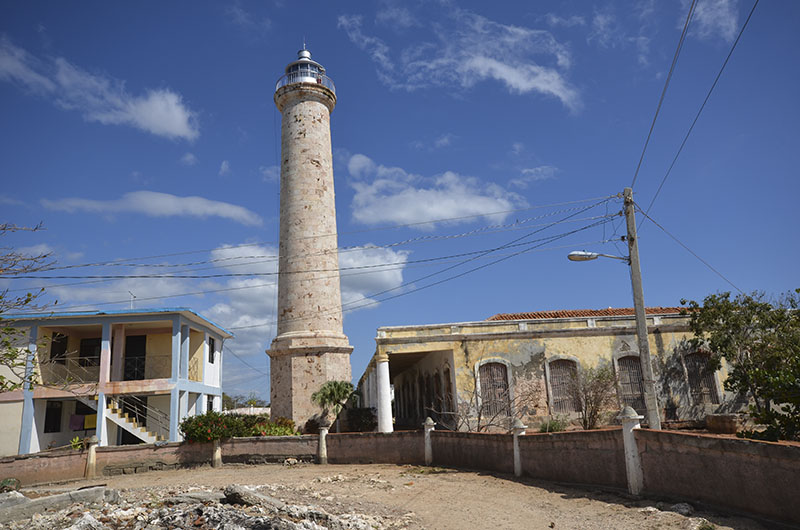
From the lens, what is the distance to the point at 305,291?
852 inches

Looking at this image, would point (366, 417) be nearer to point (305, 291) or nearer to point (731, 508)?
point (305, 291)

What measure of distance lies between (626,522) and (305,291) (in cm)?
1535

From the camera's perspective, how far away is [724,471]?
7773mm

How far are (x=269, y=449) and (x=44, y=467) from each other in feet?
21.3

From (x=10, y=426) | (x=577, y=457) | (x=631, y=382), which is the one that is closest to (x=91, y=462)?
(x=10, y=426)

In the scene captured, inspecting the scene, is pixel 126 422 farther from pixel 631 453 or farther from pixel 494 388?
pixel 631 453

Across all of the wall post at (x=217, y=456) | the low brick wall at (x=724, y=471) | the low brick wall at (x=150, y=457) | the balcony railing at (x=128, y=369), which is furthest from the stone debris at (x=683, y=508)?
the balcony railing at (x=128, y=369)

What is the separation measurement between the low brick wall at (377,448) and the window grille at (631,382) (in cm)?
895

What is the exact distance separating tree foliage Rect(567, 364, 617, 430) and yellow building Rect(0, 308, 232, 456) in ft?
49.8

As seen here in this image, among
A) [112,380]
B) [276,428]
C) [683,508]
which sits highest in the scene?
[112,380]

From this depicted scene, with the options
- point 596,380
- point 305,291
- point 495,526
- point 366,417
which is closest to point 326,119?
point 305,291

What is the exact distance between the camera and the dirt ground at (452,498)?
838 cm

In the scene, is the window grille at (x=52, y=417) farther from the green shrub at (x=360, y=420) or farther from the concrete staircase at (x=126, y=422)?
the green shrub at (x=360, y=420)

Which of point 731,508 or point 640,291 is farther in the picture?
point 640,291
